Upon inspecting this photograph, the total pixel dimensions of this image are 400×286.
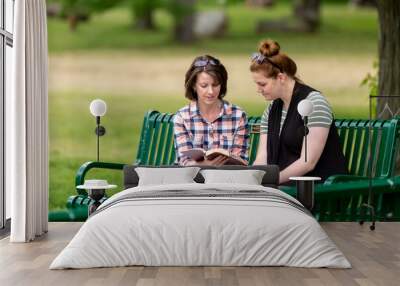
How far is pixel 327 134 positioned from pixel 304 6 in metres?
5.84

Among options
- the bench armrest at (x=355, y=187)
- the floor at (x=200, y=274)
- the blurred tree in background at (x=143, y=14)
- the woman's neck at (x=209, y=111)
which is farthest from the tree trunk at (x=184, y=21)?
the floor at (x=200, y=274)

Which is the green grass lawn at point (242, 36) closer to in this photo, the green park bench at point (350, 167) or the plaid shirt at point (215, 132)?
the green park bench at point (350, 167)

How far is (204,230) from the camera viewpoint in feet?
14.1

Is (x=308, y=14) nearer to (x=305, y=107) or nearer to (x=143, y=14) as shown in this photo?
(x=143, y=14)

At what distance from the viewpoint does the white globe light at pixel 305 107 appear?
547cm

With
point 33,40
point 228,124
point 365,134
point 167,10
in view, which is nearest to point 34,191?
point 33,40

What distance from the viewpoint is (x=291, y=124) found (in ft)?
18.9

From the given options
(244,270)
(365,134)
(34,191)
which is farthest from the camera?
(365,134)

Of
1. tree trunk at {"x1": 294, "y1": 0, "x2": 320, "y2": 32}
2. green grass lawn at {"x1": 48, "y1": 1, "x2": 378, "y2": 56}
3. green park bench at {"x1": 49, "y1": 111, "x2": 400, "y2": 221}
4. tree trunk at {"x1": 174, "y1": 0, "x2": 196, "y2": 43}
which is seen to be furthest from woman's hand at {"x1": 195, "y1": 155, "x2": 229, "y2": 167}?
tree trunk at {"x1": 294, "y1": 0, "x2": 320, "y2": 32}

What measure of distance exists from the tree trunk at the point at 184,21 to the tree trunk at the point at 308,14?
1.34 meters

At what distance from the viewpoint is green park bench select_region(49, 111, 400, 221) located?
5.59 metres

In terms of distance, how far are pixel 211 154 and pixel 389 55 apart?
2.34 meters

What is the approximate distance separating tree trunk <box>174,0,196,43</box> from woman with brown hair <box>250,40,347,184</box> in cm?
554

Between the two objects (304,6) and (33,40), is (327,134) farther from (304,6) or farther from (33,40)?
(304,6)
